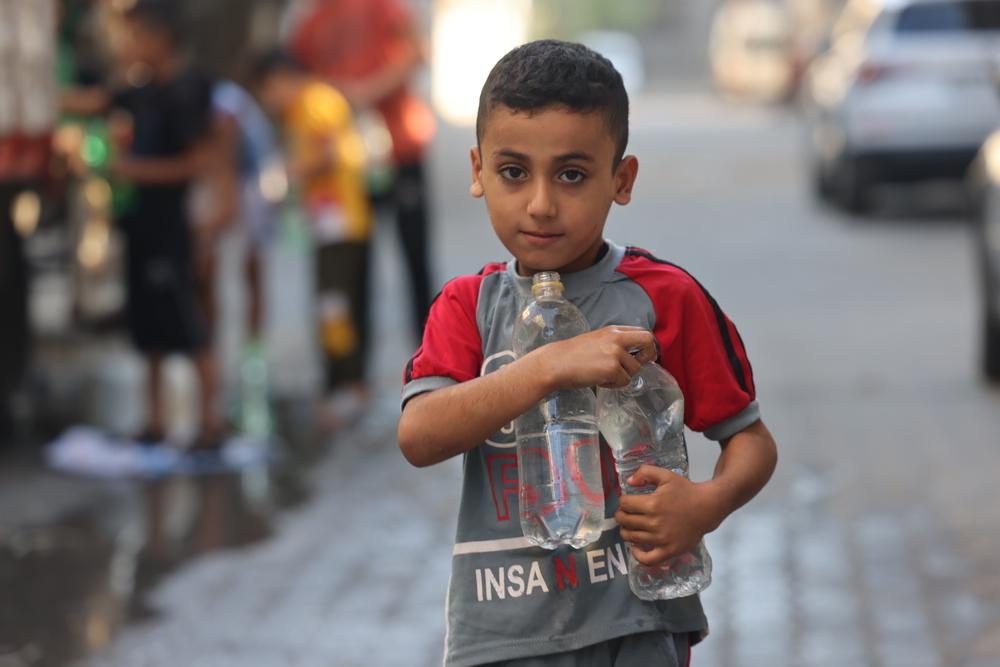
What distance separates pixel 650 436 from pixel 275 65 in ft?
20.6

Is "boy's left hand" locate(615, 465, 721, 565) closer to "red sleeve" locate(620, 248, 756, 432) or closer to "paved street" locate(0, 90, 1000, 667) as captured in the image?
"red sleeve" locate(620, 248, 756, 432)

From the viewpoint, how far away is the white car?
55.6ft

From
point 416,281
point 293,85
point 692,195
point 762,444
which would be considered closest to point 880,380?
point 416,281

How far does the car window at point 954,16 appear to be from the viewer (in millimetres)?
17203

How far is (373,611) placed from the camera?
5.99m

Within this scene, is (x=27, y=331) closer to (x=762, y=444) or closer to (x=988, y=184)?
(x=988, y=184)

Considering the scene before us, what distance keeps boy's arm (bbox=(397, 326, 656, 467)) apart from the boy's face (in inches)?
6.5

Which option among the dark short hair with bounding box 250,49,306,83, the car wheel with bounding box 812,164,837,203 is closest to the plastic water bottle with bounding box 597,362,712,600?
the dark short hair with bounding box 250,49,306,83

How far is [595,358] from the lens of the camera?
2666mm

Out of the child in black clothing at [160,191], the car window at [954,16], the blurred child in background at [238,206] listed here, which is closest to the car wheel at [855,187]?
the car window at [954,16]

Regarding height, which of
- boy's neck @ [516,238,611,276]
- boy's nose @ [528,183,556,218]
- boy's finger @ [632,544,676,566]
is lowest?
boy's finger @ [632,544,676,566]

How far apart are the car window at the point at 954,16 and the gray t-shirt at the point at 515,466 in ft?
49.0

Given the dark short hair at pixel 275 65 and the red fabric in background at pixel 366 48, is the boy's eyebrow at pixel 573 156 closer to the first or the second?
the dark short hair at pixel 275 65

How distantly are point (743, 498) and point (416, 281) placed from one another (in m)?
6.77
